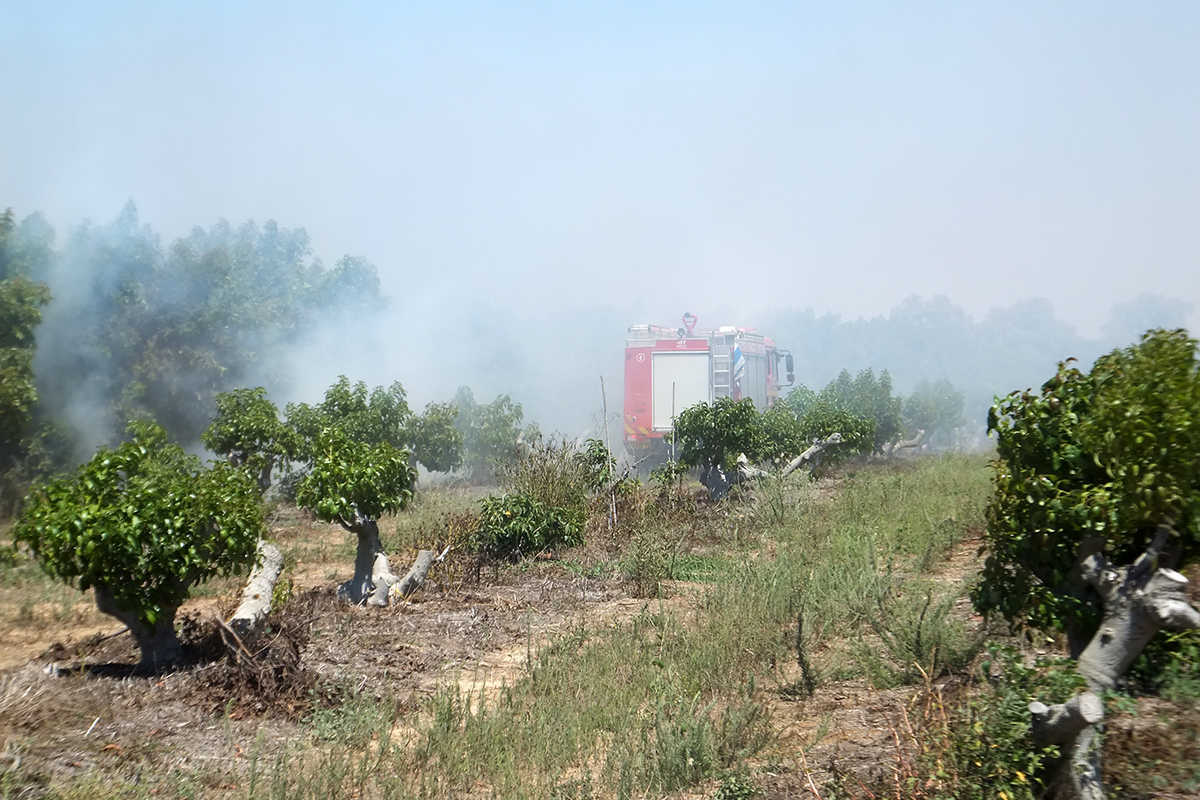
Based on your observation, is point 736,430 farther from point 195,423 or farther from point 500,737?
point 195,423

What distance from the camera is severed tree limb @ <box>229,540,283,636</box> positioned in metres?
6.58

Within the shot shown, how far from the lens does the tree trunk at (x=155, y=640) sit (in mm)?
6023

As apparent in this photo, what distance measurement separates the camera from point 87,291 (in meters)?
21.3

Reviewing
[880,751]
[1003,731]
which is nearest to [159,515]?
[880,751]

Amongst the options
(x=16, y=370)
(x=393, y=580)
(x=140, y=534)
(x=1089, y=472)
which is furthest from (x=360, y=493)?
(x=16, y=370)

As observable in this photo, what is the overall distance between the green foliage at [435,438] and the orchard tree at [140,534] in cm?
1544

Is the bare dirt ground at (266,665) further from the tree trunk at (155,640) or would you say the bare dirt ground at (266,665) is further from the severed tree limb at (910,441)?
the severed tree limb at (910,441)

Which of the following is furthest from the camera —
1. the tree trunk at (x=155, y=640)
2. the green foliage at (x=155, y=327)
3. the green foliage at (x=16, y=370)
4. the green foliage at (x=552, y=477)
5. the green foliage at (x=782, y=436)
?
the green foliage at (x=155, y=327)

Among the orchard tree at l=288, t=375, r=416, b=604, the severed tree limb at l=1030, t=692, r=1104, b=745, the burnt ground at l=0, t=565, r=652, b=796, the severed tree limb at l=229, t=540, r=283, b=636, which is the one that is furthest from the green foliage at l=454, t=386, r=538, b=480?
the severed tree limb at l=1030, t=692, r=1104, b=745

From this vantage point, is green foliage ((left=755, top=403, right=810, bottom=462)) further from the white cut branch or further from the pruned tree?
the pruned tree

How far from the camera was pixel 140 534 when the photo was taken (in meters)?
5.70

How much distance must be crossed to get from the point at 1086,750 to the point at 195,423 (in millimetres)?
23091

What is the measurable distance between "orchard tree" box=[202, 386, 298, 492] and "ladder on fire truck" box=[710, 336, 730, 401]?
524 inches

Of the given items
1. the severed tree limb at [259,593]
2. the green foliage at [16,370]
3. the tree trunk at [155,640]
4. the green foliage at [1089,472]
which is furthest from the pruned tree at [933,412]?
the tree trunk at [155,640]
